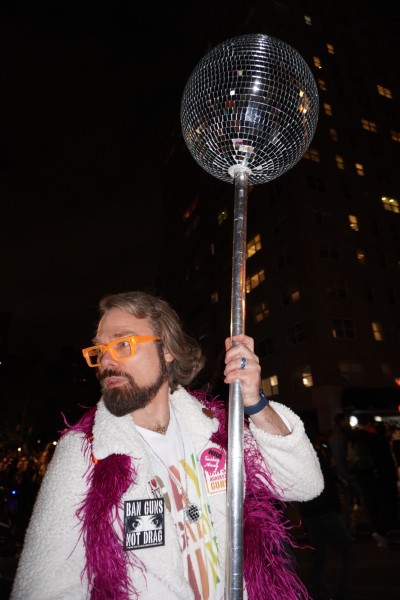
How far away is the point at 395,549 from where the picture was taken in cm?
692

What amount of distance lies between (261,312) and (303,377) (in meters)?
6.74

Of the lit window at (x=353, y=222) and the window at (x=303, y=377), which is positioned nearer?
the window at (x=303, y=377)

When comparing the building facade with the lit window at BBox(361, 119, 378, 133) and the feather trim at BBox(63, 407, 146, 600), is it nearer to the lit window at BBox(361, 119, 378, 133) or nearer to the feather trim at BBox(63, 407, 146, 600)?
the lit window at BBox(361, 119, 378, 133)

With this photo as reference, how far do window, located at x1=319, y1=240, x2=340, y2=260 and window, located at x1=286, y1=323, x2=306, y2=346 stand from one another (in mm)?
5231

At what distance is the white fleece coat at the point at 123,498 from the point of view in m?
1.56

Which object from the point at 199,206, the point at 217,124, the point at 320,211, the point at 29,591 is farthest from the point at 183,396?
the point at 199,206

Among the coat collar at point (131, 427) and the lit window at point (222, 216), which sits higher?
the lit window at point (222, 216)

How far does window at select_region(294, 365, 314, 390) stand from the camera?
23.8 meters

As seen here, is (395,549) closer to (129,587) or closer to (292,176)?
(129,587)

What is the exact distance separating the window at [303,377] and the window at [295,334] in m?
1.82

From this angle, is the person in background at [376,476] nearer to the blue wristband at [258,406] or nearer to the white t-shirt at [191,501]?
the white t-shirt at [191,501]

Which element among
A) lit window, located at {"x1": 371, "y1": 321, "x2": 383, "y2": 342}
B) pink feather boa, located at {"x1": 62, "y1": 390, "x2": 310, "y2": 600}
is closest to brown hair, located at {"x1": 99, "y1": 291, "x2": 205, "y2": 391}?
pink feather boa, located at {"x1": 62, "y1": 390, "x2": 310, "y2": 600}

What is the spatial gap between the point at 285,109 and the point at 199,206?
138 feet

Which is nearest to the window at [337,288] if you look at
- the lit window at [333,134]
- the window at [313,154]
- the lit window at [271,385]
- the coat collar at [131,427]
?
the lit window at [271,385]
